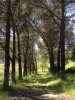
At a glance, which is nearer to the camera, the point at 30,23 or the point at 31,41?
the point at 30,23

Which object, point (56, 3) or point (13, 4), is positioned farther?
point (56, 3)

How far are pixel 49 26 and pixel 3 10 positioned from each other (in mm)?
17309

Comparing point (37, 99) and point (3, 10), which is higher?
point (3, 10)

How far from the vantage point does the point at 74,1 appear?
3066cm

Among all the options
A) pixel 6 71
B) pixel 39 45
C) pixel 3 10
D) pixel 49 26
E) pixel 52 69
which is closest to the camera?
pixel 6 71

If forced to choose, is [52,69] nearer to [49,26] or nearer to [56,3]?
[49,26]

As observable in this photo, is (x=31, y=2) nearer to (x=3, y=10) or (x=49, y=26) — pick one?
(x=3, y=10)

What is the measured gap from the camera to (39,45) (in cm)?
6744

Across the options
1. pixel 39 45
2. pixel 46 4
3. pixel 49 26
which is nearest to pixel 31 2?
pixel 46 4

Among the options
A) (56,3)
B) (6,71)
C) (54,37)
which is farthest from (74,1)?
(54,37)

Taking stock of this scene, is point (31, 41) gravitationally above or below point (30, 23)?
below

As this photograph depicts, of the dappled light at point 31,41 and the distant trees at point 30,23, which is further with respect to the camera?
the distant trees at point 30,23

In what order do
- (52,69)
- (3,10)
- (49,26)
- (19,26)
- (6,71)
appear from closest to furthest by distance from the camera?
(6,71) < (3,10) < (19,26) < (49,26) < (52,69)

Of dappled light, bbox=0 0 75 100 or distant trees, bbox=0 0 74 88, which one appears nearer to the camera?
dappled light, bbox=0 0 75 100
